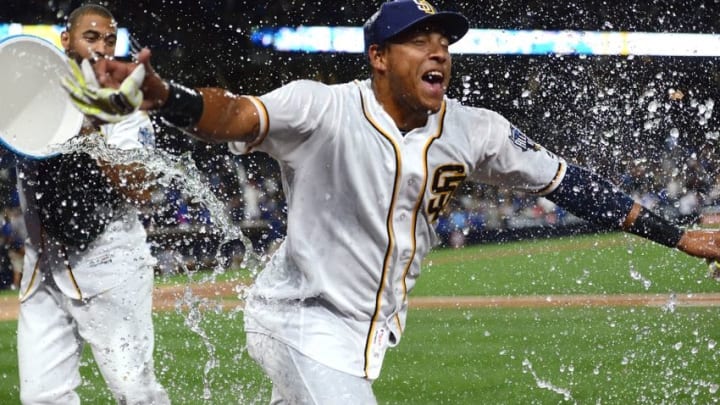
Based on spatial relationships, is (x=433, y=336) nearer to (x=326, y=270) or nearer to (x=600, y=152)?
(x=326, y=270)

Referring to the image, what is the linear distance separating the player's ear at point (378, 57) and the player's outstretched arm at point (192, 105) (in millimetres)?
614

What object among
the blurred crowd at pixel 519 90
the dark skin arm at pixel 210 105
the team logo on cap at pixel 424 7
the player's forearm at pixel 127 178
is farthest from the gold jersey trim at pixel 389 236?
the blurred crowd at pixel 519 90

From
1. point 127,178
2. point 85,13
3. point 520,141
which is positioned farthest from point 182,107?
point 85,13

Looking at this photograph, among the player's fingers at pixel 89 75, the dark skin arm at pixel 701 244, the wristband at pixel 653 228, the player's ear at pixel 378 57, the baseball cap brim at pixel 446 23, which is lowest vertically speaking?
the dark skin arm at pixel 701 244

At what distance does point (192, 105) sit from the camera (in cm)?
310

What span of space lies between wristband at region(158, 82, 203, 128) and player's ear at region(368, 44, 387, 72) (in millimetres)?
827

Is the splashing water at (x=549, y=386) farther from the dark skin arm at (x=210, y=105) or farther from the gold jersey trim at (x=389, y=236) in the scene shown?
the dark skin arm at (x=210, y=105)

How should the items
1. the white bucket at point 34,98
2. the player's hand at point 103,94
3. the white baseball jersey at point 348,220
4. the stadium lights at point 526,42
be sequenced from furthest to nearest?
the stadium lights at point 526,42, the white bucket at point 34,98, the white baseball jersey at point 348,220, the player's hand at point 103,94

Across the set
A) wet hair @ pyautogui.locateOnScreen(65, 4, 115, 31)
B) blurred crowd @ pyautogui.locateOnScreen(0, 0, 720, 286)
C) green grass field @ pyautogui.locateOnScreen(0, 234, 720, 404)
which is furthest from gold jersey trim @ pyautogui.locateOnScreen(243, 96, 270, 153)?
blurred crowd @ pyautogui.locateOnScreen(0, 0, 720, 286)

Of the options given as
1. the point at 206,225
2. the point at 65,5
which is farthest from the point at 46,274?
the point at 65,5

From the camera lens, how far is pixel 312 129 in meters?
3.48

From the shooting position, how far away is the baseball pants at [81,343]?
4598 mm

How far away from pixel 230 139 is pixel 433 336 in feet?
21.8

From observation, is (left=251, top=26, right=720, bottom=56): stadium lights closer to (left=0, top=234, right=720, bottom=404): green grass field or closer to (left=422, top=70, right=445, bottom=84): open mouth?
(left=0, top=234, right=720, bottom=404): green grass field
